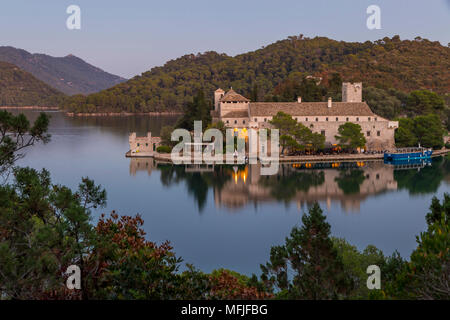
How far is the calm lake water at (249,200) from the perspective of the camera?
59.9ft

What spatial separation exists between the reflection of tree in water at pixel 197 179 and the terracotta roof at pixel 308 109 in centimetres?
691

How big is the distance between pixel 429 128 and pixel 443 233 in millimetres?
36716

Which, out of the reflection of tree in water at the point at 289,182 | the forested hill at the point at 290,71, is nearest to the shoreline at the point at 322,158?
the reflection of tree in water at the point at 289,182

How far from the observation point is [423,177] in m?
32.8

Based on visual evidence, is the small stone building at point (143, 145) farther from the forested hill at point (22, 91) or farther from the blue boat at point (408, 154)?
the forested hill at point (22, 91)

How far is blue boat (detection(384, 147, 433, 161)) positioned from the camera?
37.8 m

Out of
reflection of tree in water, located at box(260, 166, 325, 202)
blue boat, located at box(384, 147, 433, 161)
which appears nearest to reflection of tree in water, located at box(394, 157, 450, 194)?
blue boat, located at box(384, 147, 433, 161)

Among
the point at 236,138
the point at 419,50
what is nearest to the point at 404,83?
the point at 419,50

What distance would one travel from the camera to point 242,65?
400 ft

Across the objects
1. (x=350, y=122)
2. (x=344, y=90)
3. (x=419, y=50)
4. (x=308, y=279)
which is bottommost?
(x=308, y=279)

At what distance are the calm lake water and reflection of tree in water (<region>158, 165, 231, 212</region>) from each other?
0.21 feet

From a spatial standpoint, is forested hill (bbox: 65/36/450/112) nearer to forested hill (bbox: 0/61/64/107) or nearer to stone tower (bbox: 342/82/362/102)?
forested hill (bbox: 0/61/64/107)

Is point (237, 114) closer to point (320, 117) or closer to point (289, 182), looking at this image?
point (320, 117)

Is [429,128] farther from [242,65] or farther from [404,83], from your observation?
[242,65]
